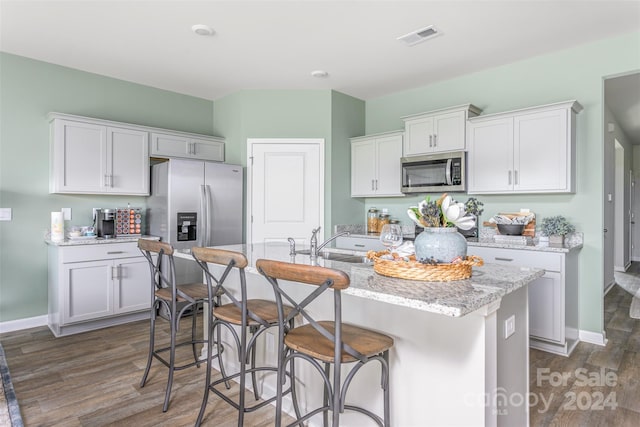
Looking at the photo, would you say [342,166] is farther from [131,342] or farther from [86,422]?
[86,422]

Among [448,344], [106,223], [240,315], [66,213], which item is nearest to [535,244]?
[448,344]

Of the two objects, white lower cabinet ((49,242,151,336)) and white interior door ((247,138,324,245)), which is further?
white interior door ((247,138,324,245))

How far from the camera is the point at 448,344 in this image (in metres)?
1.49

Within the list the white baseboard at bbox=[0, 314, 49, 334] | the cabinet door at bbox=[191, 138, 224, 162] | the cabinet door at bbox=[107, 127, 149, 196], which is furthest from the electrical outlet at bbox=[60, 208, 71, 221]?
the cabinet door at bbox=[191, 138, 224, 162]

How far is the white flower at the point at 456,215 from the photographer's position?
5.23ft

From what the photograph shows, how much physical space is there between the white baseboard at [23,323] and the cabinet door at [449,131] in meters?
4.38

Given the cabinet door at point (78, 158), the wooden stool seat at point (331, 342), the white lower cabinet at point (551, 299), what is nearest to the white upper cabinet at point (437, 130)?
the white lower cabinet at point (551, 299)

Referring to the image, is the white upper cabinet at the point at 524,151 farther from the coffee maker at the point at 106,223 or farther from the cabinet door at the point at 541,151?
the coffee maker at the point at 106,223

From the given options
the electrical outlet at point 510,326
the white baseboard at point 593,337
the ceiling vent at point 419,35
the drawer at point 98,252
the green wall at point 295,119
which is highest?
the ceiling vent at point 419,35

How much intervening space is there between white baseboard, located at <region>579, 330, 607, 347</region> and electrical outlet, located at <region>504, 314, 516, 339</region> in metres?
2.35

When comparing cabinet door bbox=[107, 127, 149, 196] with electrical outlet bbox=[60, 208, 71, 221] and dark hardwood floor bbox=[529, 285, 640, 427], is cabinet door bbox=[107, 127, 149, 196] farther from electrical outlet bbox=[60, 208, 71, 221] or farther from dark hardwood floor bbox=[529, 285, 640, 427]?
dark hardwood floor bbox=[529, 285, 640, 427]

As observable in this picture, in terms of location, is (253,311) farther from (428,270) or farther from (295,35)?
(295,35)

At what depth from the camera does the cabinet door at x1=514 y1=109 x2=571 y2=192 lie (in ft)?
10.7

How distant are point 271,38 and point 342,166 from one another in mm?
1903
